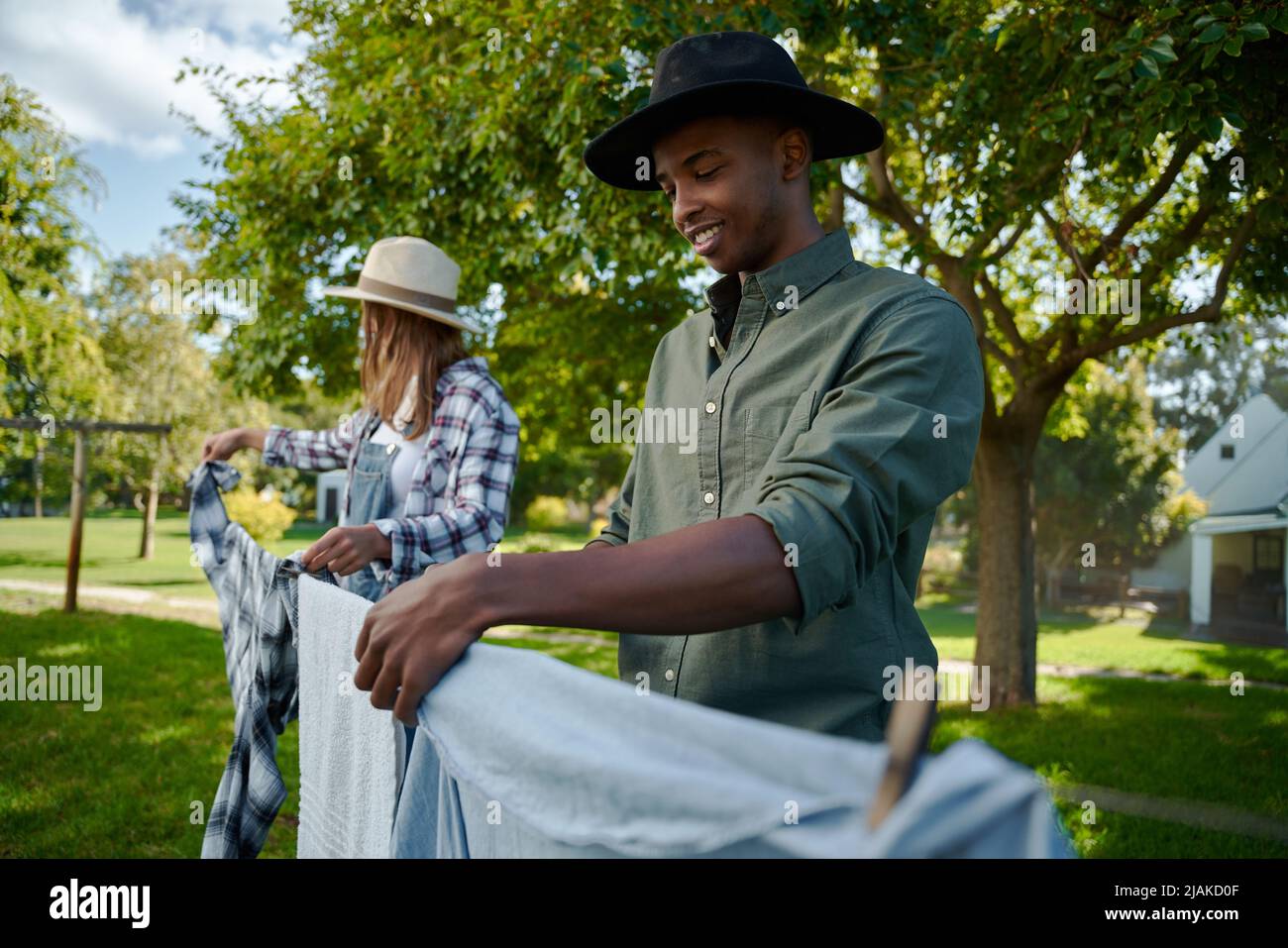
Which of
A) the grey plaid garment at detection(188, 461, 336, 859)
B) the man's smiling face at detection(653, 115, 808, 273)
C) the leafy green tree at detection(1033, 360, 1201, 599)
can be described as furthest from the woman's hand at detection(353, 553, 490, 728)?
the leafy green tree at detection(1033, 360, 1201, 599)

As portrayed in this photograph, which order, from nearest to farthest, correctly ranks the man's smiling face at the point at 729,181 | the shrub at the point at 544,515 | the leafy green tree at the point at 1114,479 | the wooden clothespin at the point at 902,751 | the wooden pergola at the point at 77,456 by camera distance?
the wooden clothespin at the point at 902,751, the man's smiling face at the point at 729,181, the wooden pergola at the point at 77,456, the leafy green tree at the point at 1114,479, the shrub at the point at 544,515

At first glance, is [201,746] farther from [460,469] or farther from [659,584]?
[659,584]

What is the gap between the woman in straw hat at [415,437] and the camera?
117 inches

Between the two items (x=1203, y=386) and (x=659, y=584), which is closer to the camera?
(x=659, y=584)

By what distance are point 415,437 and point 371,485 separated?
22 centimetres

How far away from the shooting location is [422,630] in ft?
3.81

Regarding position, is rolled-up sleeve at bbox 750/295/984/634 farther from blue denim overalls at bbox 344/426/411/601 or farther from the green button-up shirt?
Result: blue denim overalls at bbox 344/426/411/601

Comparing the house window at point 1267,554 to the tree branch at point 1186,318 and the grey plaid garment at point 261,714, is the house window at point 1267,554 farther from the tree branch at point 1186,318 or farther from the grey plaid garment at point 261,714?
the grey plaid garment at point 261,714

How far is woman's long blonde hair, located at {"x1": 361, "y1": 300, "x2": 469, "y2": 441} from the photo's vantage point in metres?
3.31

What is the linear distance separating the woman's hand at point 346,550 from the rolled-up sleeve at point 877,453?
4.76ft

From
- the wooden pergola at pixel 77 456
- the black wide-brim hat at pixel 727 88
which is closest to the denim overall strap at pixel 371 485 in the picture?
the black wide-brim hat at pixel 727 88

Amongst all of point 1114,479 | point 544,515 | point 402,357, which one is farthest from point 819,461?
point 544,515

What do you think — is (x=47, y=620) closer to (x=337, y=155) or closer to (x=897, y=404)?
(x=337, y=155)
